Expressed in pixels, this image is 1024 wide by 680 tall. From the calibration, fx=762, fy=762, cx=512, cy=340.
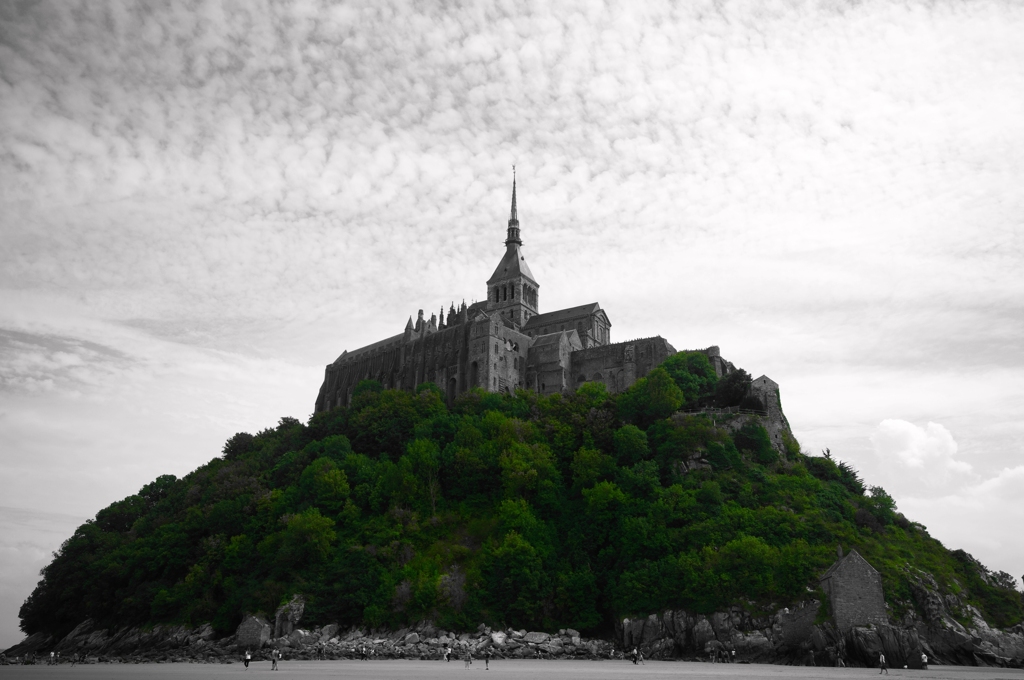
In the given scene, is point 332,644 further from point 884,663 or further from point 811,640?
point 884,663

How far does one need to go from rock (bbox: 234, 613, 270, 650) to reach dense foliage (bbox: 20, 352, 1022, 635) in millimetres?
1767

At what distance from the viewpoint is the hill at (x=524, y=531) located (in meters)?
52.9

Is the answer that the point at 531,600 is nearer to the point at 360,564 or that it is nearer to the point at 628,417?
the point at 360,564

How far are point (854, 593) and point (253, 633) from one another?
134 feet

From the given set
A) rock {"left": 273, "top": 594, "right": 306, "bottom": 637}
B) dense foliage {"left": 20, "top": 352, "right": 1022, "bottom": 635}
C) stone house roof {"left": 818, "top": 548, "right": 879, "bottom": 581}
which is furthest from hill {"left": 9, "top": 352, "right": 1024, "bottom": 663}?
stone house roof {"left": 818, "top": 548, "right": 879, "bottom": 581}

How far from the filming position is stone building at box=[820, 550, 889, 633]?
154 feet

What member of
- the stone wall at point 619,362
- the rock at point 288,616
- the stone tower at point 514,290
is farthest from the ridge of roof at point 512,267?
the rock at point 288,616

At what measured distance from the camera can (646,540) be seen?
56344 millimetres

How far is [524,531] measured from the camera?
59938 mm

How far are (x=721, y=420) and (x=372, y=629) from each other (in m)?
35.9

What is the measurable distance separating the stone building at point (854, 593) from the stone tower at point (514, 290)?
69510 mm

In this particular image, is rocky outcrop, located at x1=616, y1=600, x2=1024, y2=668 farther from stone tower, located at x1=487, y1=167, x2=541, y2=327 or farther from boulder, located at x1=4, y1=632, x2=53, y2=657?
stone tower, located at x1=487, y1=167, x2=541, y2=327

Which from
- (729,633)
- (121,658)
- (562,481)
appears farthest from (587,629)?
(121,658)

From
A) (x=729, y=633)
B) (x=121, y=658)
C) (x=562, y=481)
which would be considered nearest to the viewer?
(x=729, y=633)
